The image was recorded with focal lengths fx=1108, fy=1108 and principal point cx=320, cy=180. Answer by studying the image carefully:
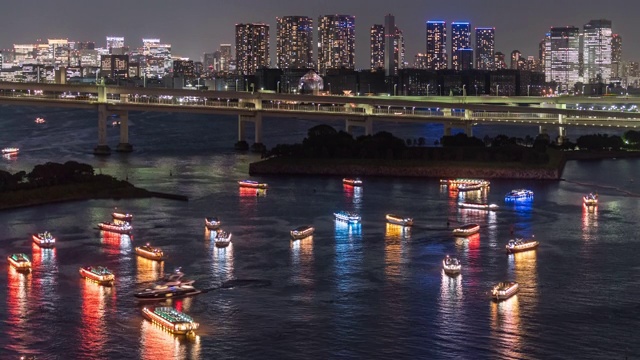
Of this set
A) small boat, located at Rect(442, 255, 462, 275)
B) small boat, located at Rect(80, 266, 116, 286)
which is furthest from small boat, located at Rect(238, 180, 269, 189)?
small boat, located at Rect(80, 266, 116, 286)

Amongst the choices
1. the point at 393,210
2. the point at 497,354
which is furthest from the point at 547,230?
the point at 497,354

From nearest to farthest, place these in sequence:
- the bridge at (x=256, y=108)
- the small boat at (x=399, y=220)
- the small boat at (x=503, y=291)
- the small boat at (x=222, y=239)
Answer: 1. the small boat at (x=503, y=291)
2. the small boat at (x=222, y=239)
3. the small boat at (x=399, y=220)
4. the bridge at (x=256, y=108)

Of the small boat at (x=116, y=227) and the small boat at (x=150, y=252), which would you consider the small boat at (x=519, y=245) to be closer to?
A: the small boat at (x=150, y=252)

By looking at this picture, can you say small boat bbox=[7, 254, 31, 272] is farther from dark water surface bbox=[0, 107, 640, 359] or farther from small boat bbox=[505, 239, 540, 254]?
small boat bbox=[505, 239, 540, 254]

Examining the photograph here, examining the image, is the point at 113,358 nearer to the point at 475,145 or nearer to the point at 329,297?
the point at 329,297

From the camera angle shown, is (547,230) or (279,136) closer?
(547,230)

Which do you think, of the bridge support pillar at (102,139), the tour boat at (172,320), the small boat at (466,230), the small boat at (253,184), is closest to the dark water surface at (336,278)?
the tour boat at (172,320)

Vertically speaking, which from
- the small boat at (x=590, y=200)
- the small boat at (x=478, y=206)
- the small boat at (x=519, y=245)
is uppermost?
the small boat at (x=590, y=200)

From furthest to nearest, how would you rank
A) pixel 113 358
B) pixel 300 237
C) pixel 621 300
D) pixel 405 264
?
pixel 300 237
pixel 405 264
pixel 621 300
pixel 113 358
